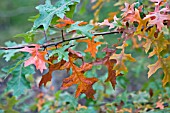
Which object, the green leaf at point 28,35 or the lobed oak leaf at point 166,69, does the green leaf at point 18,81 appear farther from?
the lobed oak leaf at point 166,69

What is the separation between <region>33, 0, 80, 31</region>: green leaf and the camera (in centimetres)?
124

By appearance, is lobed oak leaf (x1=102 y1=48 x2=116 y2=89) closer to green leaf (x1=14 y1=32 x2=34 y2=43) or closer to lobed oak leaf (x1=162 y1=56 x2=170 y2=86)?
lobed oak leaf (x1=162 y1=56 x2=170 y2=86)

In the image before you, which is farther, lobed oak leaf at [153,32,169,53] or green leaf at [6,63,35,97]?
green leaf at [6,63,35,97]

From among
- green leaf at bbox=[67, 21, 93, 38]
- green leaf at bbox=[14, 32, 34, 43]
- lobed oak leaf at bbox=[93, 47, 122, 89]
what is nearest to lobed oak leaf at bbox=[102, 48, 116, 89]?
lobed oak leaf at bbox=[93, 47, 122, 89]

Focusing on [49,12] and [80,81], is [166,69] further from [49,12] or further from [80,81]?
[49,12]

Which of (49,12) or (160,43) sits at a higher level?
(49,12)

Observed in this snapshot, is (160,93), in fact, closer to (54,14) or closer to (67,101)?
(67,101)

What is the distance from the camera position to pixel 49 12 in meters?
1.27

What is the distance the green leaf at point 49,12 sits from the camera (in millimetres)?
1244

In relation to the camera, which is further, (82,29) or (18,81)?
(18,81)

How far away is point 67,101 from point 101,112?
216 mm

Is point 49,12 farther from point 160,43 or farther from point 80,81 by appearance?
point 160,43

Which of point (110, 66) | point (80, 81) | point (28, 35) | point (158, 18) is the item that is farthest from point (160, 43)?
point (28, 35)

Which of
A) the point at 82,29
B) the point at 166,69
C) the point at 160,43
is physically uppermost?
the point at 82,29
